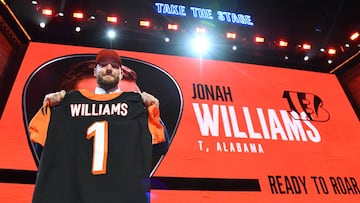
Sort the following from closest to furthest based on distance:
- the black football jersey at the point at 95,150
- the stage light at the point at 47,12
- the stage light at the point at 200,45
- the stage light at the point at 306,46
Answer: the black football jersey at the point at 95,150
the stage light at the point at 47,12
the stage light at the point at 200,45
the stage light at the point at 306,46

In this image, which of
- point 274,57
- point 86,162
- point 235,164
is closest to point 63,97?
point 86,162

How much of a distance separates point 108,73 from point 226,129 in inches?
51.7

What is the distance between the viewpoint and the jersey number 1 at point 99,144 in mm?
1462

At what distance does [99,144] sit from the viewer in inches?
59.7

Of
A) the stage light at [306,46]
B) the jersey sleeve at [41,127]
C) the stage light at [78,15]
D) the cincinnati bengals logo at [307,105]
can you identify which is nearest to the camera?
the jersey sleeve at [41,127]

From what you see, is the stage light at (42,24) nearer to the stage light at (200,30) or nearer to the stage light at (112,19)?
the stage light at (112,19)

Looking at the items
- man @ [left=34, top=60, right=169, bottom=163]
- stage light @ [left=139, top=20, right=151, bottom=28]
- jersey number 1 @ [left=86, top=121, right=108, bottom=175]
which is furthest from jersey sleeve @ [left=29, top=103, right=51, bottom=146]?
stage light @ [left=139, top=20, right=151, bottom=28]

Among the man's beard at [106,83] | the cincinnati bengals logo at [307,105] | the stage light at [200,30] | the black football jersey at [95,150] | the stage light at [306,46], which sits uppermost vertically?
the stage light at [200,30]

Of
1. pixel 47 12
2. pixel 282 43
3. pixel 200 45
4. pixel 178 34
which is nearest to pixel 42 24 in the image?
pixel 47 12

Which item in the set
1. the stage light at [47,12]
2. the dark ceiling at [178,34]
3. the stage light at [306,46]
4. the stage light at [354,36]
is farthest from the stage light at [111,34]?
the stage light at [354,36]

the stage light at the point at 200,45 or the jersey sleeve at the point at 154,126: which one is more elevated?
the stage light at the point at 200,45

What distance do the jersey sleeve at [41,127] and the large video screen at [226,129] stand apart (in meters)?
0.62

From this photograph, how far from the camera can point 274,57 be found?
3695mm

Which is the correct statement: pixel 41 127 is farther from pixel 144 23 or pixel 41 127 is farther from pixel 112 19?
pixel 144 23
